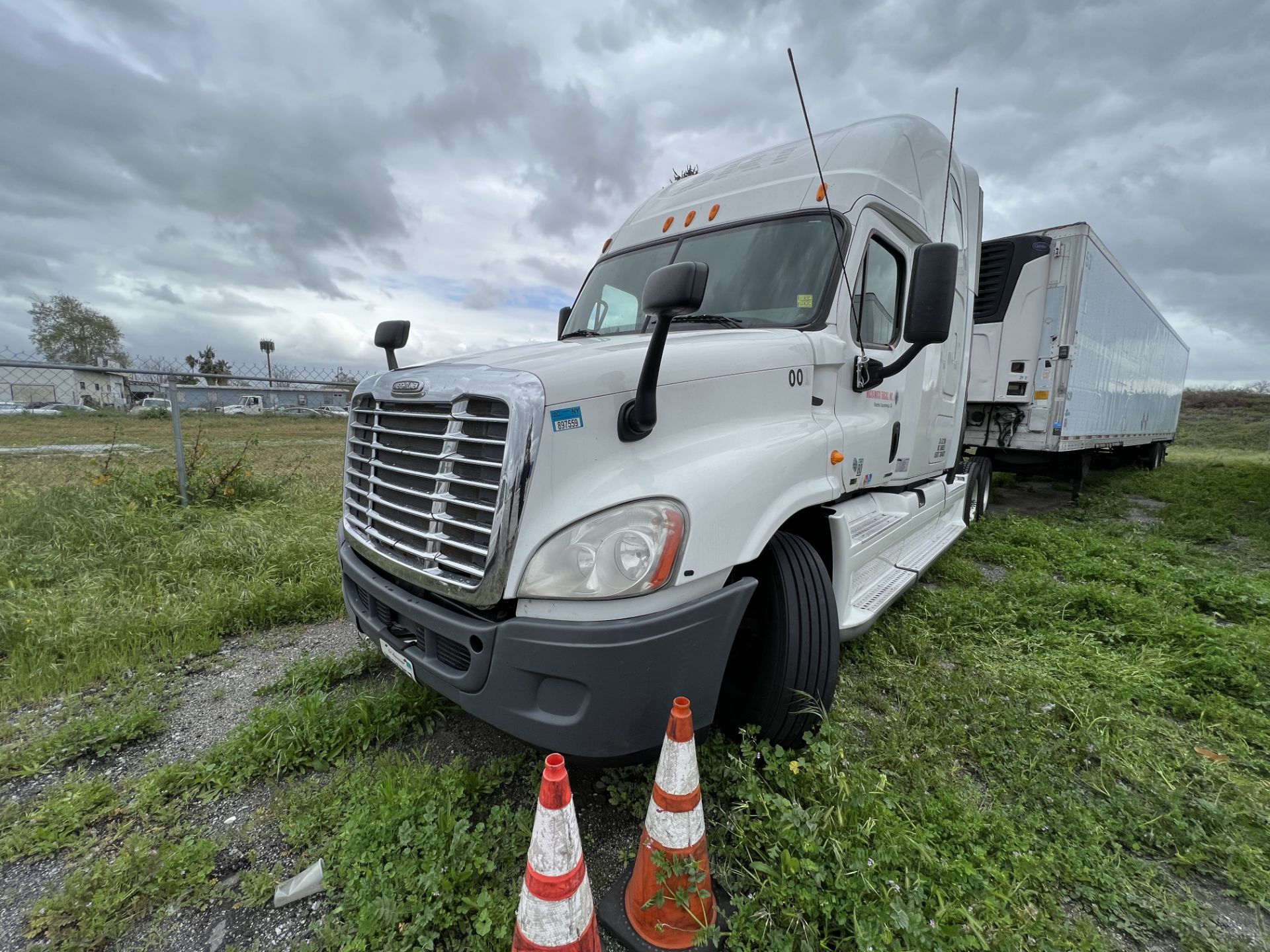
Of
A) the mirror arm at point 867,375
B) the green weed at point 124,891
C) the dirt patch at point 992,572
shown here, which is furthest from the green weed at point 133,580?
the dirt patch at point 992,572

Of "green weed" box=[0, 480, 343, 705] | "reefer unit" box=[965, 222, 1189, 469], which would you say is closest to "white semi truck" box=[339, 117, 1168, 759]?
"green weed" box=[0, 480, 343, 705]

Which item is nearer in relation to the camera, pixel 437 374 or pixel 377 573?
pixel 437 374

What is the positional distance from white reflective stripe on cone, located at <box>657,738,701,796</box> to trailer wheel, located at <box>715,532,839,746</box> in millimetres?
524

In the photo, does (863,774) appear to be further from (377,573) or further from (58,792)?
(58,792)

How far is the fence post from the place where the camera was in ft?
17.6

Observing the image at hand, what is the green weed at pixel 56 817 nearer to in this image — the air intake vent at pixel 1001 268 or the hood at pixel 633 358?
the hood at pixel 633 358

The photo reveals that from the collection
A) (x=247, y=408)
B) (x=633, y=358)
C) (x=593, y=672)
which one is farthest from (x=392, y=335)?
(x=247, y=408)

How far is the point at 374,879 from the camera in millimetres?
1754

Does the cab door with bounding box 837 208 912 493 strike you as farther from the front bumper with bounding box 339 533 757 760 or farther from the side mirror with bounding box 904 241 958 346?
the front bumper with bounding box 339 533 757 760

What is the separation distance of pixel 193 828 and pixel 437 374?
1903mm

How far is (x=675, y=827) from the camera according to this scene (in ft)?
5.36

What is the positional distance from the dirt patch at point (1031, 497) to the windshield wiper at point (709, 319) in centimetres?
660

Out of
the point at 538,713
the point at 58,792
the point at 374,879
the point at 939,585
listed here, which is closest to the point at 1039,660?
the point at 939,585

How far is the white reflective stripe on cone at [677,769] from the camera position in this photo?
1.64 metres
